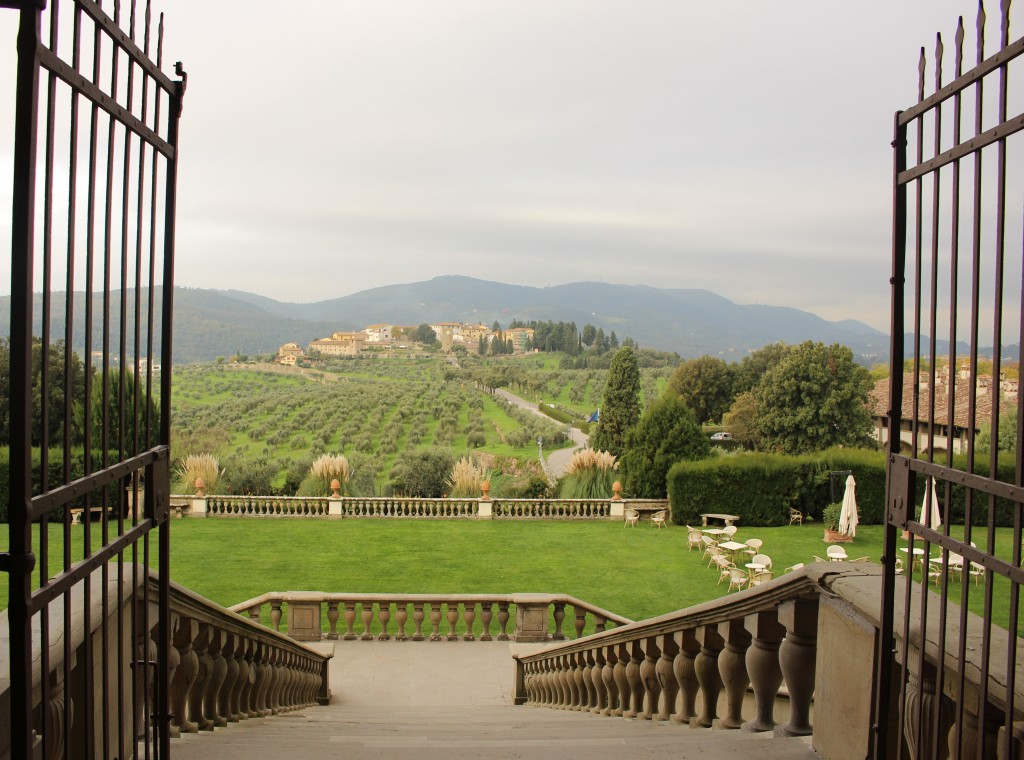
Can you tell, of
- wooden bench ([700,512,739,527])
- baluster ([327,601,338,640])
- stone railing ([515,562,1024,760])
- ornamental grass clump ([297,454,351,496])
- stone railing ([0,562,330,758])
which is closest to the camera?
stone railing ([0,562,330,758])

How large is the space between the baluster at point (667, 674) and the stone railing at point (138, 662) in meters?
1.98

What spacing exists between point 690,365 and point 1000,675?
46512mm

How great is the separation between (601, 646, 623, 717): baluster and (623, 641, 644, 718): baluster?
0.90ft

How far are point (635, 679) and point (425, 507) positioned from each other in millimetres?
16411

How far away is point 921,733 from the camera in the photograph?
85.2 inches

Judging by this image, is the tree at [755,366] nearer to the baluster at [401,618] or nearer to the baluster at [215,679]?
the baluster at [401,618]

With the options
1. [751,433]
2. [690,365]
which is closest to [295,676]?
[751,433]

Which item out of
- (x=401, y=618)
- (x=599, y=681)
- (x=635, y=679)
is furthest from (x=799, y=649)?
(x=401, y=618)

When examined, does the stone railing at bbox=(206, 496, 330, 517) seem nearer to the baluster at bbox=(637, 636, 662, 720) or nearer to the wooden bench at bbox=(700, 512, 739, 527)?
the wooden bench at bbox=(700, 512, 739, 527)

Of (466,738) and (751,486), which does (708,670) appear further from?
(751,486)

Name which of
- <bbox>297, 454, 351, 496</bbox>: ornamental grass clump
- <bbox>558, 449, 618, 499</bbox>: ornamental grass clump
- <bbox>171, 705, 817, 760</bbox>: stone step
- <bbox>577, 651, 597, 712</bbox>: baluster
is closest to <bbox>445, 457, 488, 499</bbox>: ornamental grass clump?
<bbox>558, 449, 618, 499</bbox>: ornamental grass clump

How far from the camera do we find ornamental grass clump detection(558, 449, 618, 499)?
21.3 meters

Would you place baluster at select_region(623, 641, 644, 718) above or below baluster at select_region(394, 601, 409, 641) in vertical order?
above

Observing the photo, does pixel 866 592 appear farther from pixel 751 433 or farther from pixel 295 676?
pixel 751 433
